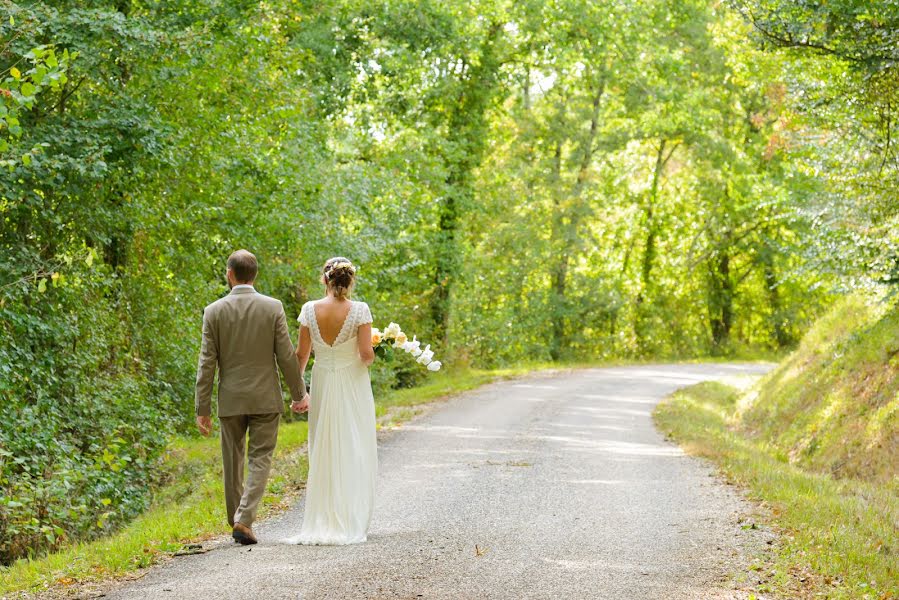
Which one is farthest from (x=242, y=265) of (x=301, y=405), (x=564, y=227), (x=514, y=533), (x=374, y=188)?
(x=564, y=227)

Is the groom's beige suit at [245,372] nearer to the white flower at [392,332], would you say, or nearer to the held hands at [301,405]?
the held hands at [301,405]

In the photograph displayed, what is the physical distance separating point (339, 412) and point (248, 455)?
2.76 feet

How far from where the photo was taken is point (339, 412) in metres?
8.45

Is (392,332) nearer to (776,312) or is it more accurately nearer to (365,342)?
(365,342)

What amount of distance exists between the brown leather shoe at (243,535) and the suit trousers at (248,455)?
0.05 meters

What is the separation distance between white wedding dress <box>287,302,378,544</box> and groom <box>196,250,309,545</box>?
407 millimetres

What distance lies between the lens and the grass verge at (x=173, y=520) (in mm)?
7305

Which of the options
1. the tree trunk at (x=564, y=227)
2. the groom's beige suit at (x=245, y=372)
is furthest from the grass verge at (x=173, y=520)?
the tree trunk at (x=564, y=227)

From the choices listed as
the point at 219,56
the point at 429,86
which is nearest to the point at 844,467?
the point at 219,56

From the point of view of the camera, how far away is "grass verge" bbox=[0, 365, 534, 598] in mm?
7305

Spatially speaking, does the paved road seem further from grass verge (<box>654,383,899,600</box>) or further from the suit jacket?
the suit jacket

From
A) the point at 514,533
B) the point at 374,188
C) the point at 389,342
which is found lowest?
the point at 514,533

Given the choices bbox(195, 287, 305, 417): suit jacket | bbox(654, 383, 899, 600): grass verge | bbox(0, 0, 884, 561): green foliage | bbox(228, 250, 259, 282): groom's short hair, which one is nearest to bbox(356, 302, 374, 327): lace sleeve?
bbox(195, 287, 305, 417): suit jacket

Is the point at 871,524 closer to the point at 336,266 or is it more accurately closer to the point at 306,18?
the point at 336,266
